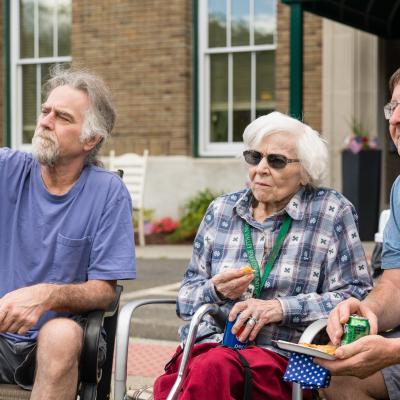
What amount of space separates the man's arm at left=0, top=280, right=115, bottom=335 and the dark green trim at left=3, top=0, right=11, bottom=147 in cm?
1086

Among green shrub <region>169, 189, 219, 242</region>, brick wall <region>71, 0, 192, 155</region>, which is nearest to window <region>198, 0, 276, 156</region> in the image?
brick wall <region>71, 0, 192, 155</region>

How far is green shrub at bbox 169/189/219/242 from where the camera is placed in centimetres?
1162

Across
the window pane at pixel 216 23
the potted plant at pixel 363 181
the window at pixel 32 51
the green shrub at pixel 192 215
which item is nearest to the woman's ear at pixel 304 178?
the potted plant at pixel 363 181

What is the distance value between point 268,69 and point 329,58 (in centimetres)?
119

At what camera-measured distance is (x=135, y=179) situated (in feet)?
38.4

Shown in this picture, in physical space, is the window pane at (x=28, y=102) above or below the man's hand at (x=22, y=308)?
above

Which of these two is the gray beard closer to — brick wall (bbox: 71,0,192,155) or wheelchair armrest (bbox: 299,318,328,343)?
wheelchair armrest (bbox: 299,318,328,343)

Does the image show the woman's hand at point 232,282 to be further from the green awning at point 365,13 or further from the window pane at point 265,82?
the window pane at point 265,82

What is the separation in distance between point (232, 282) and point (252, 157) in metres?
0.52

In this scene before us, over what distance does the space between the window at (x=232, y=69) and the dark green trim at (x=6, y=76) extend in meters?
3.31

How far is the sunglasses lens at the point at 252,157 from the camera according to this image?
3.56m

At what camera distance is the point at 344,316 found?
9.93 feet

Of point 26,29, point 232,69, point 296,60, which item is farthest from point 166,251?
point 26,29

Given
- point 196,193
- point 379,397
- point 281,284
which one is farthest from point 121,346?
point 196,193
